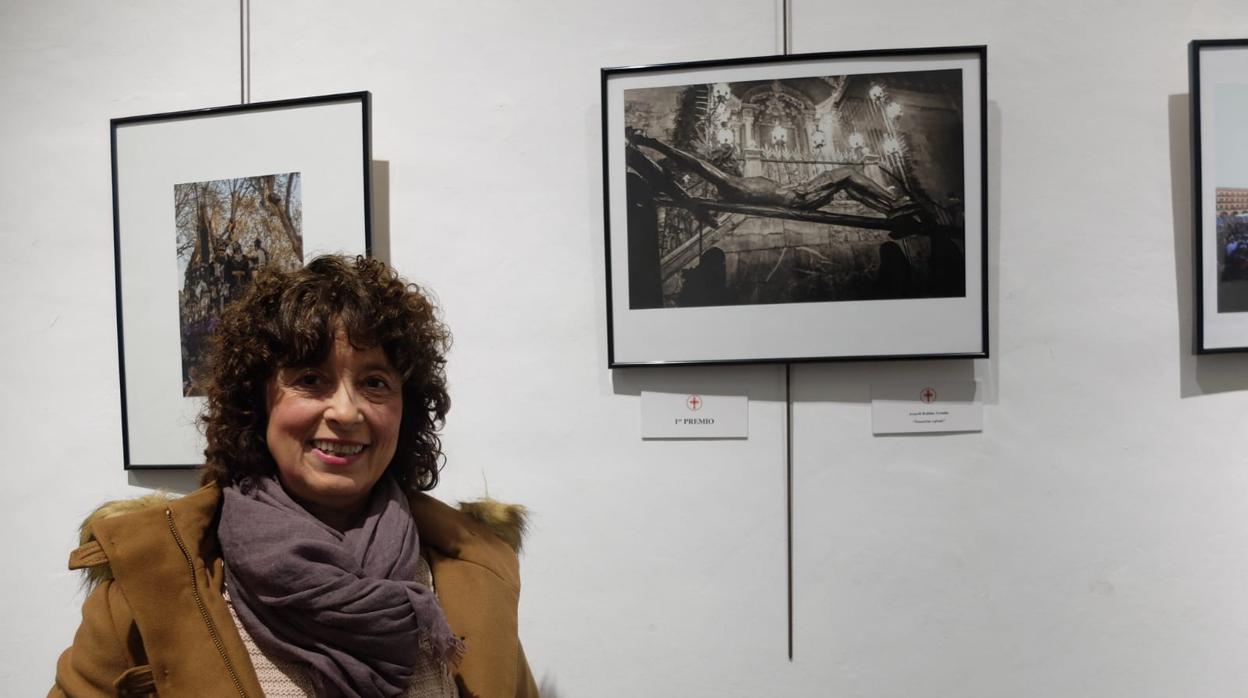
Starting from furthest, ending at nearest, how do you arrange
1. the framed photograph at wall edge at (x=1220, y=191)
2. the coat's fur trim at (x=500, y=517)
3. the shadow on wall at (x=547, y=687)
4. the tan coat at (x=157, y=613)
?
the shadow on wall at (x=547, y=687)
the framed photograph at wall edge at (x=1220, y=191)
the coat's fur trim at (x=500, y=517)
the tan coat at (x=157, y=613)

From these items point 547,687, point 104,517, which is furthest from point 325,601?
point 547,687

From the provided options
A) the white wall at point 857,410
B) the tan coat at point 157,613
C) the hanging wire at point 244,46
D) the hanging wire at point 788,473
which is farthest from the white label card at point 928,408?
the hanging wire at point 244,46

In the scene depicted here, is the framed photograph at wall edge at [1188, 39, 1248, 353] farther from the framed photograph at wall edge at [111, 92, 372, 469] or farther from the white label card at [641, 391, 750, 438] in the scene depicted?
the framed photograph at wall edge at [111, 92, 372, 469]

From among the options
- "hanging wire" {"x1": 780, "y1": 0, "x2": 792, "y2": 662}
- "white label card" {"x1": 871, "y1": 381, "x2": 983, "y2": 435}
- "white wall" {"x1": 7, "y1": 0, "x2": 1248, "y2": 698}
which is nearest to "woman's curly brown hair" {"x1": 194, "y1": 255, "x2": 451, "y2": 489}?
"white wall" {"x1": 7, "y1": 0, "x2": 1248, "y2": 698}

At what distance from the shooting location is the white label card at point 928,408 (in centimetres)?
163

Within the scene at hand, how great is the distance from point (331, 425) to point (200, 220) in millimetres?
897

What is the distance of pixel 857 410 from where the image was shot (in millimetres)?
1653

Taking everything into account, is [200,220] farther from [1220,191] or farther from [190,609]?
[1220,191]

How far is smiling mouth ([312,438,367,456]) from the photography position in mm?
1132

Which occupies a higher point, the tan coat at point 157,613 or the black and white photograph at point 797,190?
the black and white photograph at point 797,190

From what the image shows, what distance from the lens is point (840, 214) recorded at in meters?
1.64

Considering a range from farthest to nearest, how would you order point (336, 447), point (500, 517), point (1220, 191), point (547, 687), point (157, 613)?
point (547, 687) → point (1220, 191) → point (500, 517) → point (336, 447) → point (157, 613)

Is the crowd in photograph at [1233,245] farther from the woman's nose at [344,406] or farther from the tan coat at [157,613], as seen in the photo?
the tan coat at [157,613]

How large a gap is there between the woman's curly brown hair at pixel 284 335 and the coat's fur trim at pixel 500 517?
0.84ft
